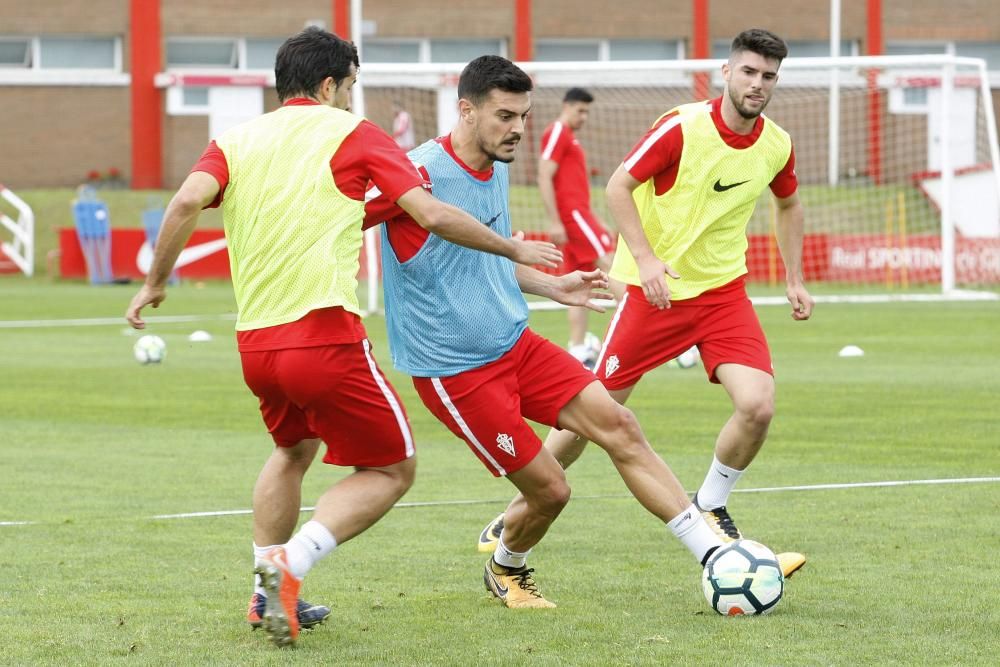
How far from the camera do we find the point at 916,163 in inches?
1558

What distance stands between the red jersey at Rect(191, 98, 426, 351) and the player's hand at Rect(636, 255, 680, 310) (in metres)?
1.64

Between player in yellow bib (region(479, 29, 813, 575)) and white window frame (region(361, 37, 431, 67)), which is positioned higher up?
white window frame (region(361, 37, 431, 67))

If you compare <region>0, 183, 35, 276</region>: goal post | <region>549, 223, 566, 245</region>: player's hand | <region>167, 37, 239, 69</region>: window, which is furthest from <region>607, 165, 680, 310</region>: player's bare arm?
<region>167, 37, 239, 69</region>: window

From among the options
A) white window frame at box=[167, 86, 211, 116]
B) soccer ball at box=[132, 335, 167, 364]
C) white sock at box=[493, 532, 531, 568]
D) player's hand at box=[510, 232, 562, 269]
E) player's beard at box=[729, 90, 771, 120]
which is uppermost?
white window frame at box=[167, 86, 211, 116]

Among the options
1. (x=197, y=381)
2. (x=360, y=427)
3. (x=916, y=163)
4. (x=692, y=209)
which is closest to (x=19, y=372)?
(x=197, y=381)

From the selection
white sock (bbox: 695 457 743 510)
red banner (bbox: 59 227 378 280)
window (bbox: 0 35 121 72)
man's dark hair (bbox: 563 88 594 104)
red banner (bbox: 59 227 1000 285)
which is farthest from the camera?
window (bbox: 0 35 121 72)

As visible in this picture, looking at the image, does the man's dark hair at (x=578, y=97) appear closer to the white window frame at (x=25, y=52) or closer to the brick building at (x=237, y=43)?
the brick building at (x=237, y=43)

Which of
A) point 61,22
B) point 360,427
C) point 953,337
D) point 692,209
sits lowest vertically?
point 953,337

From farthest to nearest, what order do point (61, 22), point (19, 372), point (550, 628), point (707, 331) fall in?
1. point (61, 22)
2. point (19, 372)
3. point (707, 331)
4. point (550, 628)

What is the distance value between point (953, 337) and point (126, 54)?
30.3 m

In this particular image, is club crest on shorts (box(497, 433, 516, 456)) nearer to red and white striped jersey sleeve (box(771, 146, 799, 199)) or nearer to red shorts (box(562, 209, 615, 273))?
red and white striped jersey sleeve (box(771, 146, 799, 199))

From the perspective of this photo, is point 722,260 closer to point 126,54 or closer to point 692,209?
point 692,209

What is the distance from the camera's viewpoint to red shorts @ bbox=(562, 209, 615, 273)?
632 inches

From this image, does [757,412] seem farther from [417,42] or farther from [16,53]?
[16,53]
